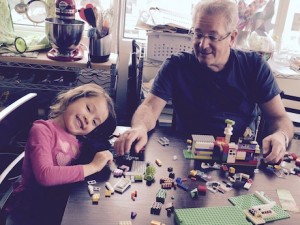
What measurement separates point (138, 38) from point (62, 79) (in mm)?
743

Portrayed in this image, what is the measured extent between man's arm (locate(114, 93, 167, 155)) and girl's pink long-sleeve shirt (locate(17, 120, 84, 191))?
0.53ft

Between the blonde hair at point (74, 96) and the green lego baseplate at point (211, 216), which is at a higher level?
the blonde hair at point (74, 96)

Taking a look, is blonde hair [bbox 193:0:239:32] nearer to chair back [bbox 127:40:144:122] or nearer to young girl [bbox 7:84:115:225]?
chair back [bbox 127:40:144:122]

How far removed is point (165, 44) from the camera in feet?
7.50

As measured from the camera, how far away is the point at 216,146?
1.20 metres

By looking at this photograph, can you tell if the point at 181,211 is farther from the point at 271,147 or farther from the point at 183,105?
the point at 183,105

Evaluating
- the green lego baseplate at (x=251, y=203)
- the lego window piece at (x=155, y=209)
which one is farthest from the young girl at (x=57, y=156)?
the green lego baseplate at (x=251, y=203)

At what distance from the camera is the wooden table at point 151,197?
899 mm

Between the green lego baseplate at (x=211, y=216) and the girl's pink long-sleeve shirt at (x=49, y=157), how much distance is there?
0.32 metres

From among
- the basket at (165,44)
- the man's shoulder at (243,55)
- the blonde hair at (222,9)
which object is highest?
the blonde hair at (222,9)

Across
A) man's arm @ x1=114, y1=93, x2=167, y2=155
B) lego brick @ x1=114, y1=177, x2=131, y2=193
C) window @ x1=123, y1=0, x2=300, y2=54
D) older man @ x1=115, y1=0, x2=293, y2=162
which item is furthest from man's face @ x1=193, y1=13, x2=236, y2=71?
window @ x1=123, y1=0, x2=300, y2=54

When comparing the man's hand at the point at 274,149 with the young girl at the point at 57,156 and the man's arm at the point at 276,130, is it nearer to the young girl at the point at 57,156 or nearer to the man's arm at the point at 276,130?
the man's arm at the point at 276,130

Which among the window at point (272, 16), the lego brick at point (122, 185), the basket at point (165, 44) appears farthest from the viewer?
the window at point (272, 16)

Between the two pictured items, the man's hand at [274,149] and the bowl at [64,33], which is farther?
the bowl at [64,33]
